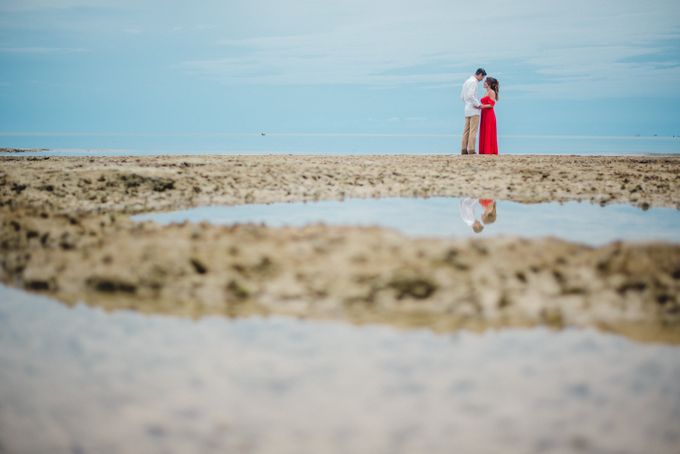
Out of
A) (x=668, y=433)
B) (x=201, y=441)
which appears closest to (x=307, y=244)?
(x=201, y=441)

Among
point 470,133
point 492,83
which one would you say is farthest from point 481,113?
point 492,83

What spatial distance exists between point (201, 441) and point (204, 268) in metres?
2.21

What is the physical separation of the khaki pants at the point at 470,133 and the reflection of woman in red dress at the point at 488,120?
6.8 inches

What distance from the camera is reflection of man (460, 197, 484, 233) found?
6.83 meters

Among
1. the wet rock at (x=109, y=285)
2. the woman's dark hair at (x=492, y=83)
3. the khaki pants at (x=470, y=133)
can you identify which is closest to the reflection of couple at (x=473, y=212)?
the wet rock at (x=109, y=285)

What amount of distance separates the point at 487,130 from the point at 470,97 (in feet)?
3.03

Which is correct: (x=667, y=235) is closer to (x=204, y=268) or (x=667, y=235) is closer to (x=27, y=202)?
(x=204, y=268)

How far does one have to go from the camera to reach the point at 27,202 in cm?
813

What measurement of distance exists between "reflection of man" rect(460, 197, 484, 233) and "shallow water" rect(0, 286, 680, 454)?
337cm

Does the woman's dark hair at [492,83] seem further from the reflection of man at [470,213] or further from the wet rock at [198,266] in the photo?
the wet rock at [198,266]

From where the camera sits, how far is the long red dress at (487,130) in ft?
51.9

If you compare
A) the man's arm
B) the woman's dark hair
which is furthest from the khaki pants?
the woman's dark hair

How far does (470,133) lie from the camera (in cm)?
1647

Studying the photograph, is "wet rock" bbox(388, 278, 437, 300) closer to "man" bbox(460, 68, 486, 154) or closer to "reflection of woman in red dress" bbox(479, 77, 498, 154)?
"man" bbox(460, 68, 486, 154)
